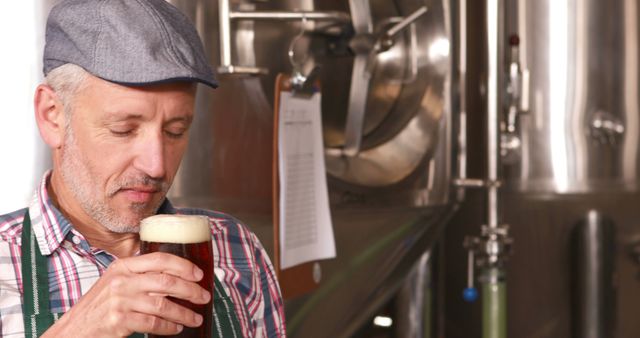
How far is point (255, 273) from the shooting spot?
5.02 feet

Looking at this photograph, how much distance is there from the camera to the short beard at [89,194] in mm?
1270

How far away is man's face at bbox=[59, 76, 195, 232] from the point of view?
124 centimetres

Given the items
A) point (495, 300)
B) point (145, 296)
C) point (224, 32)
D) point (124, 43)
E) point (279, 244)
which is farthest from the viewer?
point (495, 300)

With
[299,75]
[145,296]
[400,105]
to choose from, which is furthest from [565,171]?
[145,296]

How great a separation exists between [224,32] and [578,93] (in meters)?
1.48

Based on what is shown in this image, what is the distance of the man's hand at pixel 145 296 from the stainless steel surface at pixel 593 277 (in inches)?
84.9

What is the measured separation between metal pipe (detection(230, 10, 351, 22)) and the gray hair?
63 cm

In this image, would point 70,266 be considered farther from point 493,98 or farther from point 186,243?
point 493,98

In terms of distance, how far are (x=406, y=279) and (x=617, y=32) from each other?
1012mm

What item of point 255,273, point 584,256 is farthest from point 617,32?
point 255,273

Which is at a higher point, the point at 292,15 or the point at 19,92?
the point at 292,15

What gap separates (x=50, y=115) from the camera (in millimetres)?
1298

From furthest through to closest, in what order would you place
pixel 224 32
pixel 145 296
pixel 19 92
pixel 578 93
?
pixel 578 93 < pixel 224 32 < pixel 19 92 < pixel 145 296

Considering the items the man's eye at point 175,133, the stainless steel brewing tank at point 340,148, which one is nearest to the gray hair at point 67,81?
the man's eye at point 175,133
